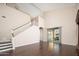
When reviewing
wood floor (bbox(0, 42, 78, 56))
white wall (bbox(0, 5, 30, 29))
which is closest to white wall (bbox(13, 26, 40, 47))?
wood floor (bbox(0, 42, 78, 56))

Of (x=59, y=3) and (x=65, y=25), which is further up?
(x=59, y=3)

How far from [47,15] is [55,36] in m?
0.53

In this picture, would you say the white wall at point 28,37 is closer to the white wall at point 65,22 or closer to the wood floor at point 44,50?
the wood floor at point 44,50

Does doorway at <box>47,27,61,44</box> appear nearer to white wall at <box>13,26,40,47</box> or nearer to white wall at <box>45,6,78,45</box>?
white wall at <box>45,6,78,45</box>

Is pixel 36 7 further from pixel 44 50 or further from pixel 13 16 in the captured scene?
pixel 44 50

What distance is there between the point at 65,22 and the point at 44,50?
82cm

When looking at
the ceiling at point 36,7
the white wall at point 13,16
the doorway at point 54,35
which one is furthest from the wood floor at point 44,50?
the ceiling at point 36,7

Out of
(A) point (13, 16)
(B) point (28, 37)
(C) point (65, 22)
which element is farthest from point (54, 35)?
(A) point (13, 16)

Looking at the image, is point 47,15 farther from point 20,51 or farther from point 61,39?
point 20,51

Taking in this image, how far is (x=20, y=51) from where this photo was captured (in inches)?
86.0

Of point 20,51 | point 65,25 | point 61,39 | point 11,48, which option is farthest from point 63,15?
point 11,48

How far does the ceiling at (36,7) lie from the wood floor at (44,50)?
76 centimetres

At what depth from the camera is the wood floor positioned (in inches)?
82.0

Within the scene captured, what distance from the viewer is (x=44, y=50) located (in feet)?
7.52
